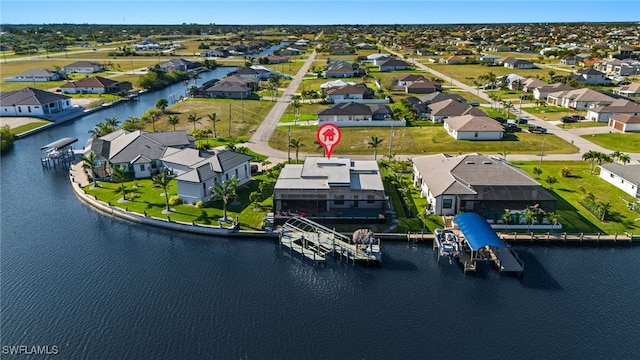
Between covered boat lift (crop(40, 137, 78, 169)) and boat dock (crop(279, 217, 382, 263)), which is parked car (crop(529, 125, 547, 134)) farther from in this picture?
covered boat lift (crop(40, 137, 78, 169))

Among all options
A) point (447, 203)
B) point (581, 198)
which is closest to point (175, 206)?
point (447, 203)

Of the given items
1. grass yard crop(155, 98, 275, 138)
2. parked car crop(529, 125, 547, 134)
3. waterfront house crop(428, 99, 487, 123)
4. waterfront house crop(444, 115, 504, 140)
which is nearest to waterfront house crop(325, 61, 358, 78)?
grass yard crop(155, 98, 275, 138)

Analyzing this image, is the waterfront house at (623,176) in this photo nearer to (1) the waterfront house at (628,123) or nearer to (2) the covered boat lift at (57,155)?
(1) the waterfront house at (628,123)

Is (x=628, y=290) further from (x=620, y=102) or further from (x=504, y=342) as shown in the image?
(x=620, y=102)

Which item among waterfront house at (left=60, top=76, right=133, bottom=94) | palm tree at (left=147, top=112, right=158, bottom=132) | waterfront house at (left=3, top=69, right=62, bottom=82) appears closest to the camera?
palm tree at (left=147, top=112, right=158, bottom=132)

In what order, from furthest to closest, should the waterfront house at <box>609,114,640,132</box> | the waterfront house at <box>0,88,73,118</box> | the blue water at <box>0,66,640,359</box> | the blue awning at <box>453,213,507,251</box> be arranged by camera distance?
the waterfront house at <box>0,88,73,118</box>, the waterfront house at <box>609,114,640,132</box>, the blue awning at <box>453,213,507,251</box>, the blue water at <box>0,66,640,359</box>

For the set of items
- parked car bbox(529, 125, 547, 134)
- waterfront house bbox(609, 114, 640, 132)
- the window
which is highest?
waterfront house bbox(609, 114, 640, 132)
